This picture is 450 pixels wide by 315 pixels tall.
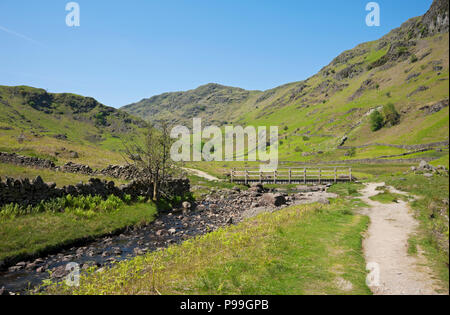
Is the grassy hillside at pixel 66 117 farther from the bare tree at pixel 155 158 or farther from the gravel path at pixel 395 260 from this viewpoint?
the gravel path at pixel 395 260

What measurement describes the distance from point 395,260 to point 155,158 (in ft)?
72.1

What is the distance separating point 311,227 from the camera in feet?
46.5

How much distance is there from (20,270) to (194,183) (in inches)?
1259

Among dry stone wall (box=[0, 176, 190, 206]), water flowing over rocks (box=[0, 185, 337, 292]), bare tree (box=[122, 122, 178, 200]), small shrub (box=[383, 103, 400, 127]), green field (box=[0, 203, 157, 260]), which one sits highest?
small shrub (box=[383, 103, 400, 127])

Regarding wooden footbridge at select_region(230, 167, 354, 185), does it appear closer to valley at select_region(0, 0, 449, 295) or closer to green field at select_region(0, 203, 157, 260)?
valley at select_region(0, 0, 449, 295)

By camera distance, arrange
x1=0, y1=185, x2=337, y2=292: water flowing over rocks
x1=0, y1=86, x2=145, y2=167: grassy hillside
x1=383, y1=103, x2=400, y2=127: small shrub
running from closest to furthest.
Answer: x1=0, y1=185, x2=337, y2=292: water flowing over rocks < x1=383, y1=103, x2=400, y2=127: small shrub < x1=0, y1=86, x2=145, y2=167: grassy hillside

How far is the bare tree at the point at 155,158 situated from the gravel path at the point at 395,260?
19036 millimetres

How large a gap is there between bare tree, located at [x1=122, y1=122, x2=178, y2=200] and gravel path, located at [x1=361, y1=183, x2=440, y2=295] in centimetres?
1904

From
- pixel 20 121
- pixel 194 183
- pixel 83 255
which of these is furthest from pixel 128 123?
pixel 83 255

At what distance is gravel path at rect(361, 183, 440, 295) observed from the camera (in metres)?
6.85

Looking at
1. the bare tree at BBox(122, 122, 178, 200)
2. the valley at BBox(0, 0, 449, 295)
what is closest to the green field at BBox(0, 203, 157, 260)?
the valley at BBox(0, 0, 449, 295)

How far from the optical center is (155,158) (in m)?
26.2

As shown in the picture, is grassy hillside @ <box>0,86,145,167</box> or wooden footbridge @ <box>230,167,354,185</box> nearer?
wooden footbridge @ <box>230,167,354,185</box>
